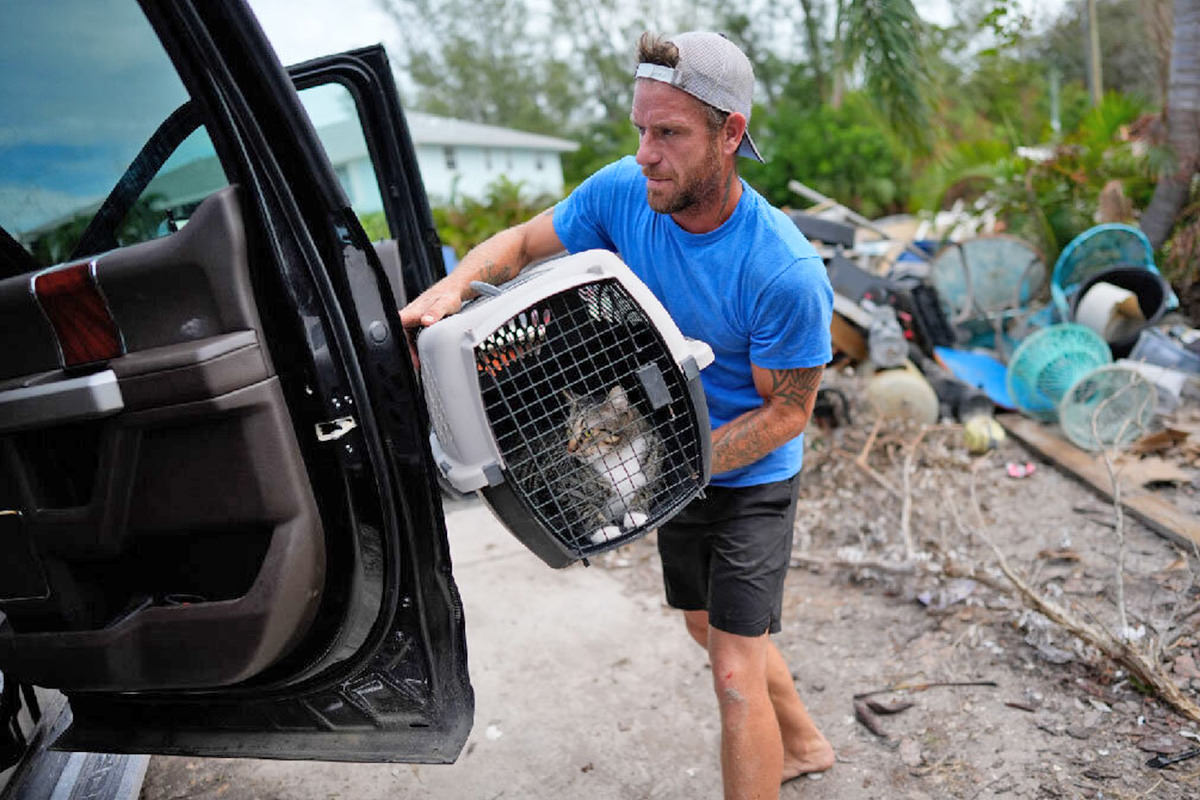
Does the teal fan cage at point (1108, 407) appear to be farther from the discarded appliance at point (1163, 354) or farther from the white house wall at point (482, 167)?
the white house wall at point (482, 167)

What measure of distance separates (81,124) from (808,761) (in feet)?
7.97

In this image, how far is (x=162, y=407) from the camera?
1498 mm

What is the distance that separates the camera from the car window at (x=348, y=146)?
2744 millimetres

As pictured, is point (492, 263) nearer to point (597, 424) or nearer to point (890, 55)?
point (597, 424)

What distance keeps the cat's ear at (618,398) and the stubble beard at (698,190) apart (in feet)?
1.67

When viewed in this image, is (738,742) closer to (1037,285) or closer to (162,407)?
(162,407)

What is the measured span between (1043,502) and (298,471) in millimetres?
3943

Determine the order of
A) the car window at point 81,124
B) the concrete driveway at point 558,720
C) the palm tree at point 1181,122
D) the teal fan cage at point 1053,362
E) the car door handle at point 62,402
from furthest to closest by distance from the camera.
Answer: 1. the palm tree at point 1181,122
2. the teal fan cage at point 1053,362
3. the concrete driveway at point 558,720
4. the car window at point 81,124
5. the car door handle at point 62,402

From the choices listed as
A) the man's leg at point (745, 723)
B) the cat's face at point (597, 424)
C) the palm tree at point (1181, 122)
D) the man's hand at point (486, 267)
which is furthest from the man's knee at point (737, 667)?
the palm tree at point (1181, 122)

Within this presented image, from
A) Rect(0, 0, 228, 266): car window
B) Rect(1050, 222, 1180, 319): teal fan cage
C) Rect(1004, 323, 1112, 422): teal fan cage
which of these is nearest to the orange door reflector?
Rect(0, 0, 228, 266): car window

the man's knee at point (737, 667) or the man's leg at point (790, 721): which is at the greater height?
the man's knee at point (737, 667)

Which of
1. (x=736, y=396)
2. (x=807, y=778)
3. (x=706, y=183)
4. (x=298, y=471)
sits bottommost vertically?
(x=807, y=778)

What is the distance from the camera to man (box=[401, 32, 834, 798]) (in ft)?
6.17

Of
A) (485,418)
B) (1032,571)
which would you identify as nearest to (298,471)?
(485,418)
